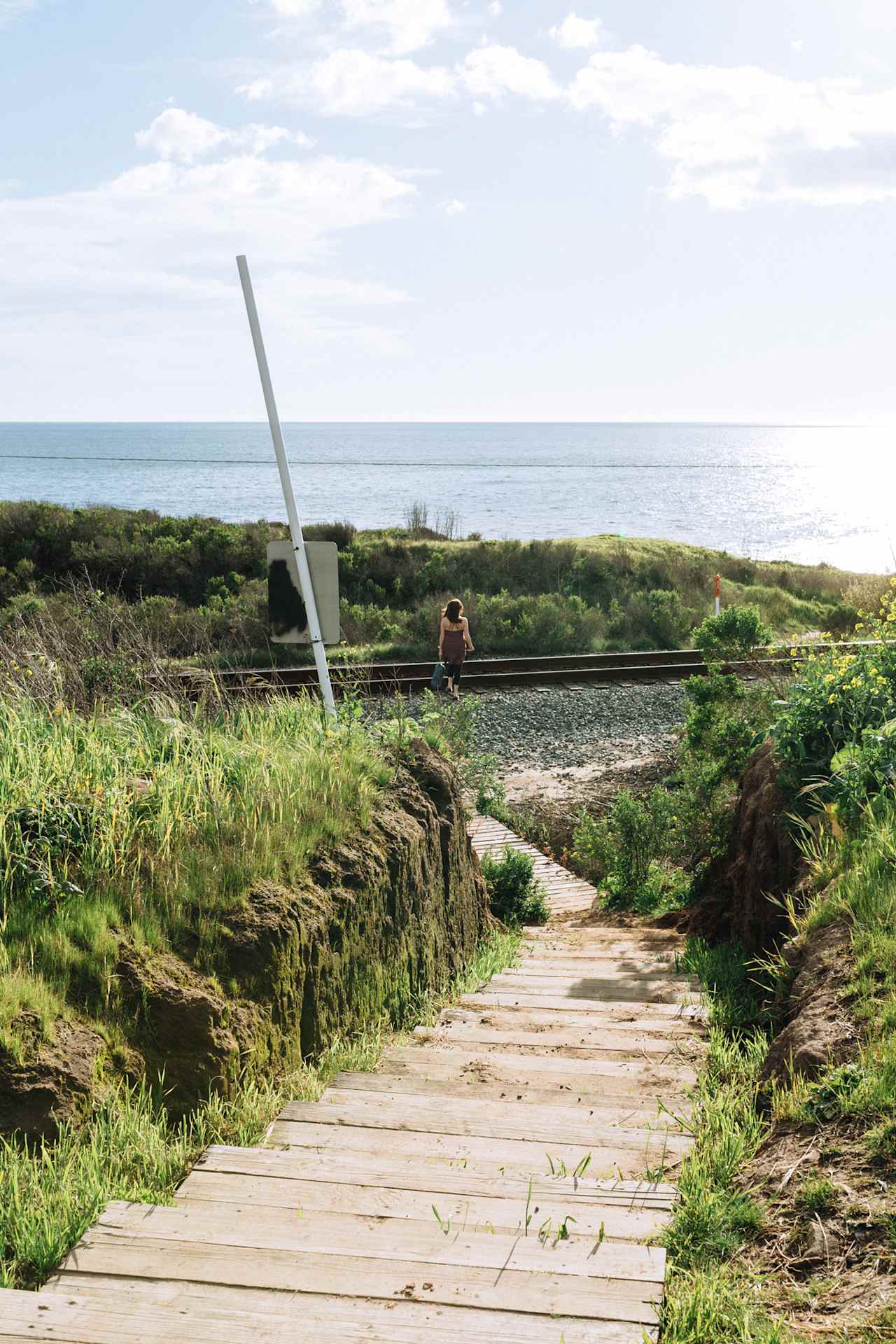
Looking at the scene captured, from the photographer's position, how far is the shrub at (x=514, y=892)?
888cm

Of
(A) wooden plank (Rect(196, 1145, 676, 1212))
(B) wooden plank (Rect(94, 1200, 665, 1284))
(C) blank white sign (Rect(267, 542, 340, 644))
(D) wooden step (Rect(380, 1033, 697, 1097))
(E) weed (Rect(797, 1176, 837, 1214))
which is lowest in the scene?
(D) wooden step (Rect(380, 1033, 697, 1097))

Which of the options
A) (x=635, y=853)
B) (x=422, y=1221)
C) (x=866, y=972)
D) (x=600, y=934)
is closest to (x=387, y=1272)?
(x=422, y=1221)

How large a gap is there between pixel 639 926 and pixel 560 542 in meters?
18.6

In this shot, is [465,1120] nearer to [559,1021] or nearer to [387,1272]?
[387,1272]

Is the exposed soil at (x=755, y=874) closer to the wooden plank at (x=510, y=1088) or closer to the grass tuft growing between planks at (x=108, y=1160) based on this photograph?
the wooden plank at (x=510, y=1088)

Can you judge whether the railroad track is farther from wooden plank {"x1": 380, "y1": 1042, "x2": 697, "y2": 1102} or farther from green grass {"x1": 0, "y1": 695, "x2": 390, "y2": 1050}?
wooden plank {"x1": 380, "y1": 1042, "x2": 697, "y2": 1102}

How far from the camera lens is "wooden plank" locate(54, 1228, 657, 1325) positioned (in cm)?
226

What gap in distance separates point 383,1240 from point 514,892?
6409 mm

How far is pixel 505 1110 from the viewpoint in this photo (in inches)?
144

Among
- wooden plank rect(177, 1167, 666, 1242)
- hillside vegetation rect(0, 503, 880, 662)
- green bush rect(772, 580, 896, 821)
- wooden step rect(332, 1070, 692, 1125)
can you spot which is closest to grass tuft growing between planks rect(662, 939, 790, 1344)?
wooden plank rect(177, 1167, 666, 1242)

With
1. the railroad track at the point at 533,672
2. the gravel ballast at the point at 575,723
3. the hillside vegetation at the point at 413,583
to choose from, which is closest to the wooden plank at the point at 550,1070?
the gravel ballast at the point at 575,723

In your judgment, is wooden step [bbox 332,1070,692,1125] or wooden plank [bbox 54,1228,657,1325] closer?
wooden plank [bbox 54,1228,657,1325]

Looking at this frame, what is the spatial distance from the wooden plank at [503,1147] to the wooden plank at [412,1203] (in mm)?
300

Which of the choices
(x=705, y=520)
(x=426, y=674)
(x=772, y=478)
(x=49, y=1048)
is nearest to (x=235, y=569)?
(x=426, y=674)
